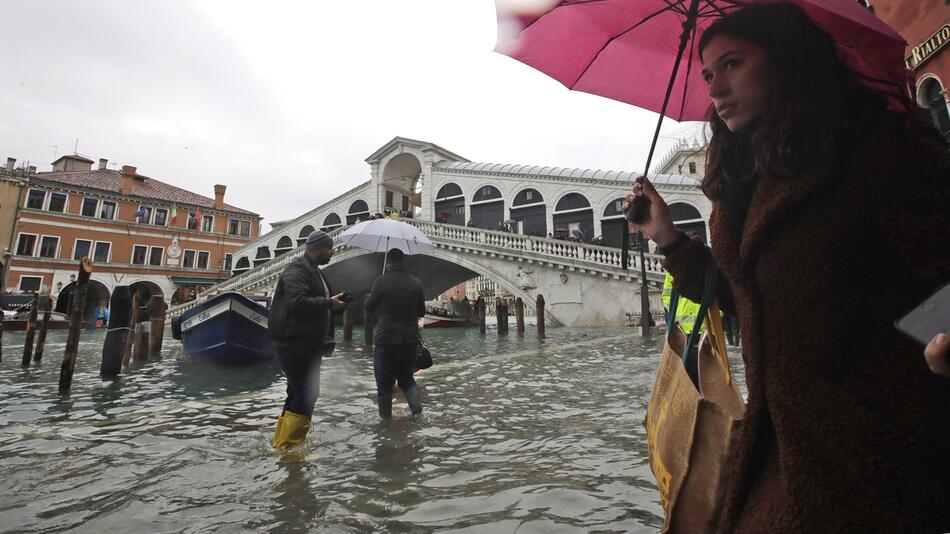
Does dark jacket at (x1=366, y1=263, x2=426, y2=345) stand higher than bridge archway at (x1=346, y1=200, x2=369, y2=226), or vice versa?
bridge archway at (x1=346, y1=200, x2=369, y2=226)

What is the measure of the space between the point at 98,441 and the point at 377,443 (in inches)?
97.1

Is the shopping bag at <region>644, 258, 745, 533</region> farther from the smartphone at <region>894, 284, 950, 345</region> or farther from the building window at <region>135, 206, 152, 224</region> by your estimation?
the building window at <region>135, 206, 152, 224</region>

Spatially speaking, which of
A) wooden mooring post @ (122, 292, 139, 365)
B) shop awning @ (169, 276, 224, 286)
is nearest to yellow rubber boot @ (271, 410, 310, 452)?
wooden mooring post @ (122, 292, 139, 365)

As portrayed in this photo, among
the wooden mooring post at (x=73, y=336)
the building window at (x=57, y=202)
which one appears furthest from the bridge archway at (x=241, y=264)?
the wooden mooring post at (x=73, y=336)

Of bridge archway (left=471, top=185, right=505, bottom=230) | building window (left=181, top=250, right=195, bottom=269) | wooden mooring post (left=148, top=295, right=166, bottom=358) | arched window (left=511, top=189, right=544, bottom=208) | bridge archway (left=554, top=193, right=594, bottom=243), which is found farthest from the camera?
building window (left=181, top=250, right=195, bottom=269)

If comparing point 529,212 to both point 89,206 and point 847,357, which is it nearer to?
point 847,357

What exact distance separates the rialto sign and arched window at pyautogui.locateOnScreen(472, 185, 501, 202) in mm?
20678

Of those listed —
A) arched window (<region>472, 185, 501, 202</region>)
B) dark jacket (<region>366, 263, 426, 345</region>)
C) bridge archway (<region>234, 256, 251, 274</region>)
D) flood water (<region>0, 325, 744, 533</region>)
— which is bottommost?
flood water (<region>0, 325, 744, 533</region>)

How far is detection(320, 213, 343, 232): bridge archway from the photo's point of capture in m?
33.3

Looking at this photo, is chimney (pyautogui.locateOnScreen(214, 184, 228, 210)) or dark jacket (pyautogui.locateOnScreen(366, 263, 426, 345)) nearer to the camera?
dark jacket (pyautogui.locateOnScreen(366, 263, 426, 345))

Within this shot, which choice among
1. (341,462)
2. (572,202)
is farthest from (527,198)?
(341,462)

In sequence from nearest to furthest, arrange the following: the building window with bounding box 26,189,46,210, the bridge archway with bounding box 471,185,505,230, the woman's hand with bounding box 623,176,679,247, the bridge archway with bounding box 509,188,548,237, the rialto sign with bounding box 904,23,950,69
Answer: the woman's hand with bounding box 623,176,679,247, the rialto sign with bounding box 904,23,950,69, the bridge archway with bounding box 509,188,548,237, the bridge archway with bounding box 471,185,505,230, the building window with bounding box 26,189,46,210

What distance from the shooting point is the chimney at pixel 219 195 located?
37.4m

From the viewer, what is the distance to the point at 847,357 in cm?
93
